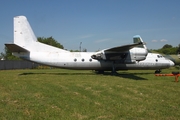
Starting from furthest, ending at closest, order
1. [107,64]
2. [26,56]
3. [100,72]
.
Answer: [100,72] < [107,64] < [26,56]

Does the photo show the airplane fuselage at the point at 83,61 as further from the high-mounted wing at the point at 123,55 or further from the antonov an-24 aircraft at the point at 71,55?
the high-mounted wing at the point at 123,55

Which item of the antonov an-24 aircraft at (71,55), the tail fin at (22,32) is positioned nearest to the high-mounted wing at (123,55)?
the antonov an-24 aircraft at (71,55)

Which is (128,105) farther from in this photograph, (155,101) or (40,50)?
(40,50)

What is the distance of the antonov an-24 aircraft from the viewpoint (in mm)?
20156

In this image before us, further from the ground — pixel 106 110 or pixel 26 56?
pixel 26 56

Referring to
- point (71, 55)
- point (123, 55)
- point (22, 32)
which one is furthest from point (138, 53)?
point (22, 32)

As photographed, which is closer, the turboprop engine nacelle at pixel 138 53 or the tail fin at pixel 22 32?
the tail fin at pixel 22 32

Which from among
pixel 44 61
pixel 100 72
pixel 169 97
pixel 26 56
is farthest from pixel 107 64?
pixel 169 97

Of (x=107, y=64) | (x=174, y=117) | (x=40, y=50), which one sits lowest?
(x=174, y=117)

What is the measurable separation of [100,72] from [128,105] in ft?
54.4

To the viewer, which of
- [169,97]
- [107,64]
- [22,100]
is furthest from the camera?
[107,64]

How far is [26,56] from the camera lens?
19969 millimetres

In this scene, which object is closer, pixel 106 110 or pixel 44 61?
pixel 106 110

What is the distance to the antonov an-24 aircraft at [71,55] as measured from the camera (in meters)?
20.2
